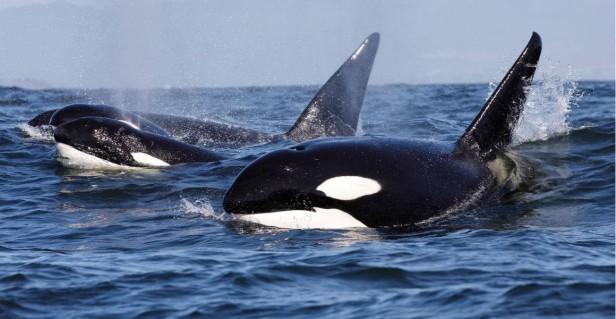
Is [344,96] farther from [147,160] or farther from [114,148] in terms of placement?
[114,148]

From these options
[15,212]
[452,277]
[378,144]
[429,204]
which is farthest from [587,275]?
[15,212]

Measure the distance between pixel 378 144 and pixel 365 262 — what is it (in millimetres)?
2246

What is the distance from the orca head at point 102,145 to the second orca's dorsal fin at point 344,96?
3.07 meters

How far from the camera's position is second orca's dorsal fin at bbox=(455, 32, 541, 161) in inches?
386

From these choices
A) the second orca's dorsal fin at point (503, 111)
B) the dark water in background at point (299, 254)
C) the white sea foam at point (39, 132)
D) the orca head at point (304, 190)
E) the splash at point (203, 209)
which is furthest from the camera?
the white sea foam at point (39, 132)

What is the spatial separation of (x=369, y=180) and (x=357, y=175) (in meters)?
0.13

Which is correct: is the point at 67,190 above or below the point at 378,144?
below

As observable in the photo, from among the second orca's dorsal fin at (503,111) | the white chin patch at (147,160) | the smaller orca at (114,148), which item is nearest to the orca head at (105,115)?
the smaller orca at (114,148)

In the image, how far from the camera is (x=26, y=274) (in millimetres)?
7852

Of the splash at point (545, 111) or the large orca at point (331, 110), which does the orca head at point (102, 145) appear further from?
the splash at point (545, 111)

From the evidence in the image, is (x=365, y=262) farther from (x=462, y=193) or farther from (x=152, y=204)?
(x=152, y=204)

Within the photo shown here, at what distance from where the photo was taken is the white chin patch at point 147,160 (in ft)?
44.8

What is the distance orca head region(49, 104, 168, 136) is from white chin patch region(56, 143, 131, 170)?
1155 mm

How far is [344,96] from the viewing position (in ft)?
50.8
